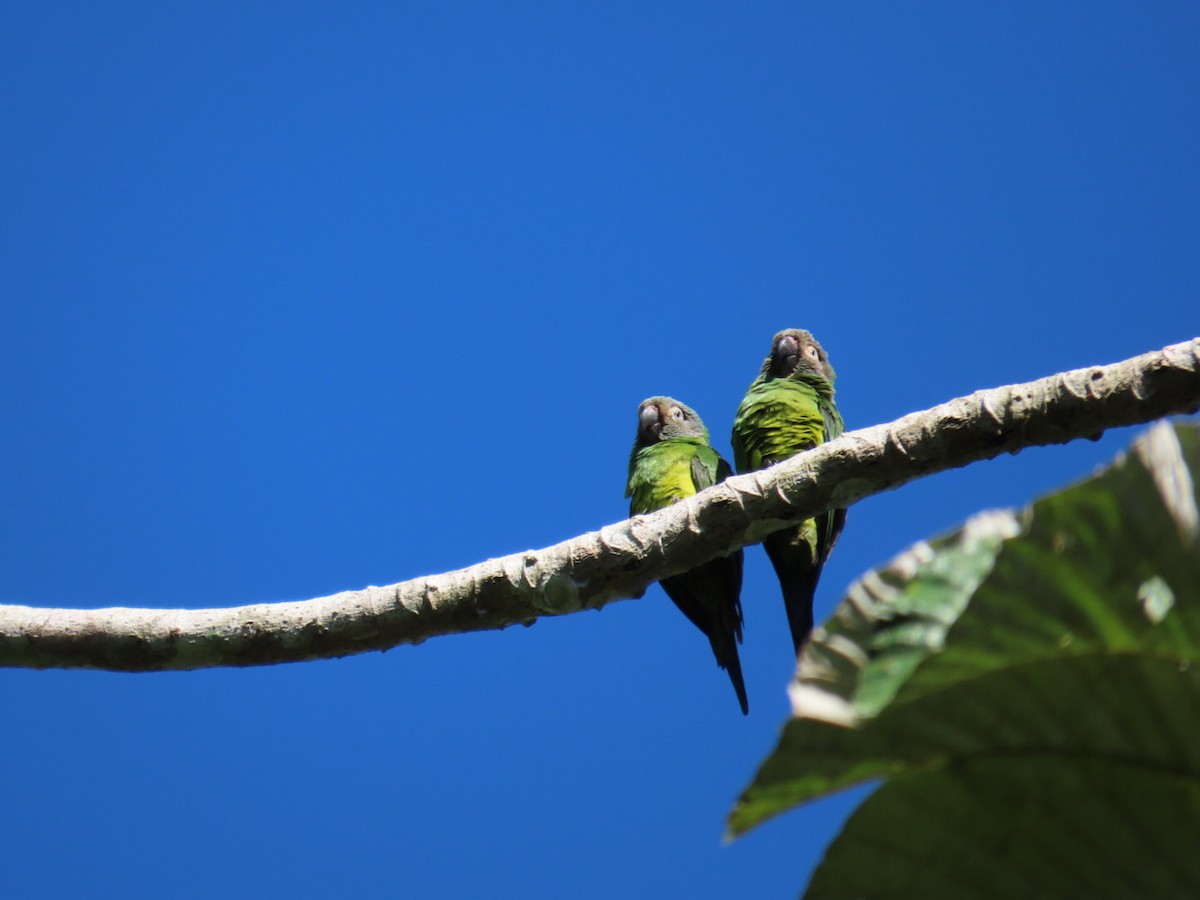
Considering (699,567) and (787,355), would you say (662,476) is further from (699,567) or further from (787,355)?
(787,355)

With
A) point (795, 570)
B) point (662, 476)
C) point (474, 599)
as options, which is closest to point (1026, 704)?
point (474, 599)

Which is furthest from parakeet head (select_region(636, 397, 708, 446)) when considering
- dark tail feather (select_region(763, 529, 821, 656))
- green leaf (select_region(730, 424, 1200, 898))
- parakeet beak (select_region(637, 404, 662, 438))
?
green leaf (select_region(730, 424, 1200, 898))

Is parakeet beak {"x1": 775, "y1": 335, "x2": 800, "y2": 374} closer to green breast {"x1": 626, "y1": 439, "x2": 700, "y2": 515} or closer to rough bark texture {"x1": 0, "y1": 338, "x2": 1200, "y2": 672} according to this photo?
green breast {"x1": 626, "y1": 439, "x2": 700, "y2": 515}

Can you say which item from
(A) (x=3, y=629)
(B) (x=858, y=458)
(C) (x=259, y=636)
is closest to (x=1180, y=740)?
(B) (x=858, y=458)

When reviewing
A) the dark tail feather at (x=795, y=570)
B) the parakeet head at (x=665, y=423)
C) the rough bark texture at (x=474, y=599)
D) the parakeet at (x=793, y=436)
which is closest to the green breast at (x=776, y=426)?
the parakeet at (x=793, y=436)

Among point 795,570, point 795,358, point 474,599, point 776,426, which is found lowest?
point 474,599

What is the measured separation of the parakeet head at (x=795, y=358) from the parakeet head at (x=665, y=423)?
1.50 ft

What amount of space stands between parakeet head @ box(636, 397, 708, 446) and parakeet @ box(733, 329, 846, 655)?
46 centimetres

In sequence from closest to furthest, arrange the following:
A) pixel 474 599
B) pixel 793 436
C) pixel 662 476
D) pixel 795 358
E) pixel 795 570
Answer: pixel 474 599, pixel 795 570, pixel 793 436, pixel 662 476, pixel 795 358

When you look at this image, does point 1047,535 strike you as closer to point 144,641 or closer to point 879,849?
point 879,849

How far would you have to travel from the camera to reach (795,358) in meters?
5.39

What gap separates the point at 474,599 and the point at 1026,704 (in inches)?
83.3

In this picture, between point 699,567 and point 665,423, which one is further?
point 665,423

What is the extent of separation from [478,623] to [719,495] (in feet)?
2.44
